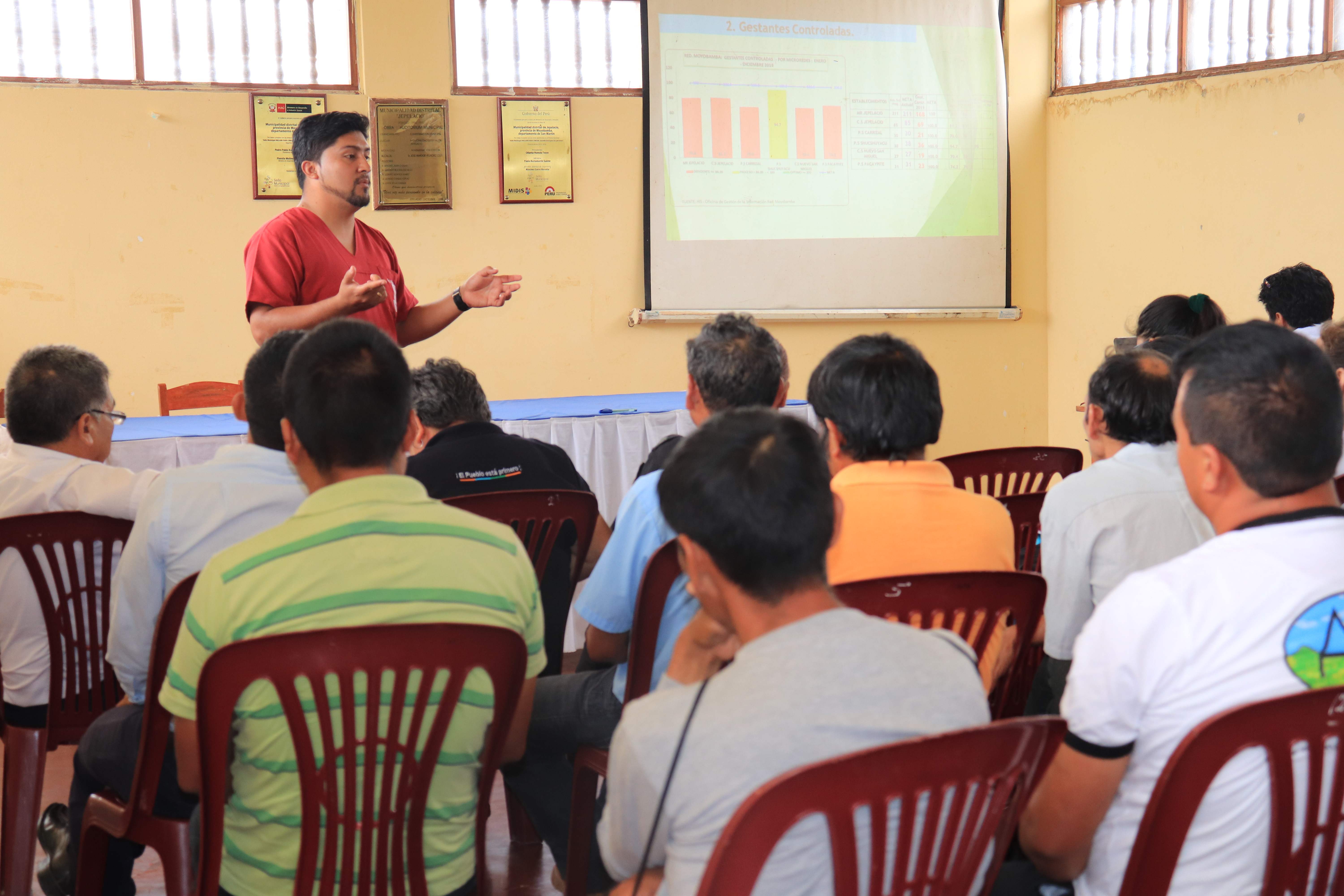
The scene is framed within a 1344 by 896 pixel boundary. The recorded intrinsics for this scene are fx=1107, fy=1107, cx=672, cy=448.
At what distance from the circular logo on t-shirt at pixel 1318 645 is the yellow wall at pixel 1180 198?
13.9 feet

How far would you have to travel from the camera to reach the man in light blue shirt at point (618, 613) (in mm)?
1757

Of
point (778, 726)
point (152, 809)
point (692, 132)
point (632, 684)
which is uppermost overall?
point (692, 132)

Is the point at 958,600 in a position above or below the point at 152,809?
above

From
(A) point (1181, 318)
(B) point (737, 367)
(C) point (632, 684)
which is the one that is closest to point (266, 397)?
(C) point (632, 684)

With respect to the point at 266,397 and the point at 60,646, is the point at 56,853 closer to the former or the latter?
the point at 60,646

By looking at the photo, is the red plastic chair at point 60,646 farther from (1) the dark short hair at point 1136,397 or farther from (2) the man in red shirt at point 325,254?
(1) the dark short hair at point 1136,397

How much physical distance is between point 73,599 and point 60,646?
0.09 metres

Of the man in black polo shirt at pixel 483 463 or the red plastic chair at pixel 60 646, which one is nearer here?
the red plastic chair at pixel 60 646

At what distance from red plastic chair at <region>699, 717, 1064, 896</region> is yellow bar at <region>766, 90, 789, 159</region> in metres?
4.98

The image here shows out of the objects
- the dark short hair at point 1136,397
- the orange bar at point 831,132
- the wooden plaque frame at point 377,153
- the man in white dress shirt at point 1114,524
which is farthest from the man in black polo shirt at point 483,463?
the orange bar at point 831,132

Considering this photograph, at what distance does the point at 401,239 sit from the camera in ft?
17.7

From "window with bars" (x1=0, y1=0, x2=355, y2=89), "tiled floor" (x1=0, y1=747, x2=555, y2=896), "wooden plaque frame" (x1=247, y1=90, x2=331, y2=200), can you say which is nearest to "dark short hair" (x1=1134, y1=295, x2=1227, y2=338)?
"tiled floor" (x1=0, y1=747, x2=555, y2=896)

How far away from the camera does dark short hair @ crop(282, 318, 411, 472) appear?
4.52 feet

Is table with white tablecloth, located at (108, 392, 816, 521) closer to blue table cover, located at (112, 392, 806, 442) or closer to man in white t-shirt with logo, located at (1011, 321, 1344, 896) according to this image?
blue table cover, located at (112, 392, 806, 442)
